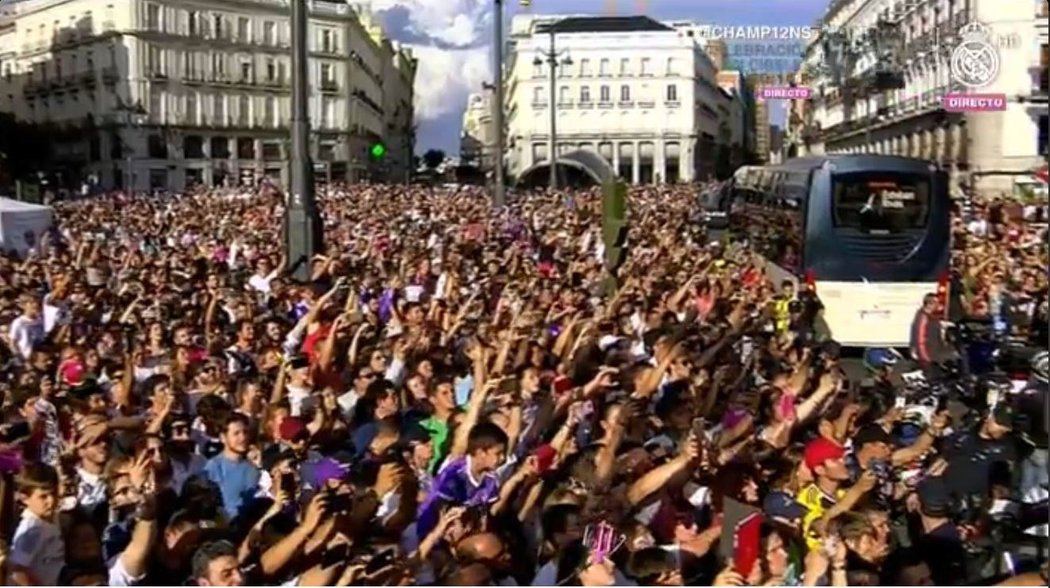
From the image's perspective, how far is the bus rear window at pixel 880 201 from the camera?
1842 cm

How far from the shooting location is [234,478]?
6.88m

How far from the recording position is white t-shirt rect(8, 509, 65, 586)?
5.63 meters

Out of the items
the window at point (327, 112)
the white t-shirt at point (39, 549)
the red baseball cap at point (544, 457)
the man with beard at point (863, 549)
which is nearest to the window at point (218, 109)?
the window at point (327, 112)

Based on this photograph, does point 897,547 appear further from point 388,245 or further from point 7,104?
point 7,104

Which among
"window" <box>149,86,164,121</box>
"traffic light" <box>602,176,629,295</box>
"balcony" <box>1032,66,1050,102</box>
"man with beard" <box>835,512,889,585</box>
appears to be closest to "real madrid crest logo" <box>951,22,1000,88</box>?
"traffic light" <box>602,176,629,295</box>

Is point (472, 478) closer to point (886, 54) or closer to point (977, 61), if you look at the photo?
point (977, 61)

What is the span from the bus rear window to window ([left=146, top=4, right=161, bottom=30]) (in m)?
67.6

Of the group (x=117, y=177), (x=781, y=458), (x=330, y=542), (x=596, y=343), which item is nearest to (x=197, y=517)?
(x=330, y=542)

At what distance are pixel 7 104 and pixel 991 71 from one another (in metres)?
76.6

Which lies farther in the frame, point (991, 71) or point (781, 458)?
point (991, 71)

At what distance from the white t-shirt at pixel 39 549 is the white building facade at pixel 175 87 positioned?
71.1 meters

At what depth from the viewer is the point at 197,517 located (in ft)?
19.1

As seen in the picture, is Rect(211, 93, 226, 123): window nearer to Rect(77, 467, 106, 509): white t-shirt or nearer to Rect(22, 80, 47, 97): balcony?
Rect(22, 80, 47, 97): balcony

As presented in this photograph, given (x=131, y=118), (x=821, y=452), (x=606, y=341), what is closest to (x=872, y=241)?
(x=606, y=341)
